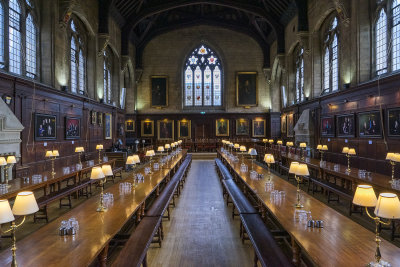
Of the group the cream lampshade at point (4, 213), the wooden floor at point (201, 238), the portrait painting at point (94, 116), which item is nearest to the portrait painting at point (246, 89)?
the portrait painting at point (94, 116)

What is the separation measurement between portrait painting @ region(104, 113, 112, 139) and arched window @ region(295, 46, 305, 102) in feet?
45.3

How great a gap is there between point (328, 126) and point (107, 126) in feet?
45.5

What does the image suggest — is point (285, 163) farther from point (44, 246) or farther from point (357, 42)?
point (44, 246)

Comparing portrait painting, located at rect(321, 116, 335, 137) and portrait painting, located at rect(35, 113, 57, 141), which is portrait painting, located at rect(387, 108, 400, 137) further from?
portrait painting, located at rect(35, 113, 57, 141)

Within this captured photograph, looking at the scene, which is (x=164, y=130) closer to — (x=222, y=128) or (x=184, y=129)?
(x=184, y=129)

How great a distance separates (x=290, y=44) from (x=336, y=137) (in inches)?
375

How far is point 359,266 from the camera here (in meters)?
2.68

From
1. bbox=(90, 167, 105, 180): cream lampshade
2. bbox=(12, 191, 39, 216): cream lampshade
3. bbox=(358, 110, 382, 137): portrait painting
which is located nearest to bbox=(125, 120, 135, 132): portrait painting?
bbox=(358, 110, 382, 137): portrait painting

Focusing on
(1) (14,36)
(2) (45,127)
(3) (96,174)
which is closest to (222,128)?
(2) (45,127)

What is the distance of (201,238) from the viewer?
5727 millimetres

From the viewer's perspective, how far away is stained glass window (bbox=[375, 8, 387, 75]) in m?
10.6

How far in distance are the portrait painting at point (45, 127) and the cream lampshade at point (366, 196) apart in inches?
440

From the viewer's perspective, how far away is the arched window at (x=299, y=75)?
1881 cm

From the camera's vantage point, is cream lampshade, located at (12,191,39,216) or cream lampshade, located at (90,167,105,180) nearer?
cream lampshade, located at (12,191,39,216)
